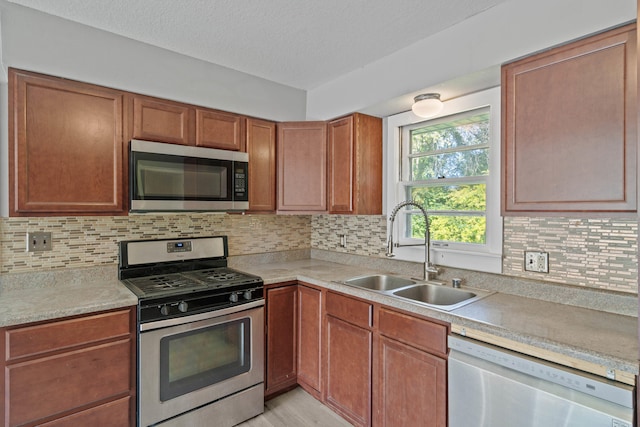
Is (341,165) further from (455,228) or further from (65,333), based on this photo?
(65,333)

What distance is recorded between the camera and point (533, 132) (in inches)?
61.0

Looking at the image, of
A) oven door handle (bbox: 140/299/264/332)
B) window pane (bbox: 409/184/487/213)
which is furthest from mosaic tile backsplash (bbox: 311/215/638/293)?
oven door handle (bbox: 140/299/264/332)

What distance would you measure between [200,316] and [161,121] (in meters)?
1.28

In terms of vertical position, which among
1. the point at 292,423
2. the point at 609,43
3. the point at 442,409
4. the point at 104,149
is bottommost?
the point at 292,423

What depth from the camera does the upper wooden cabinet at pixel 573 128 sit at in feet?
4.28

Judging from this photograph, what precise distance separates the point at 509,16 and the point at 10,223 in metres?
2.97

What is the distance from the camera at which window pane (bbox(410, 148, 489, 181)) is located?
7.09ft

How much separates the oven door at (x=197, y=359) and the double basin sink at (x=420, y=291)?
765 millimetres

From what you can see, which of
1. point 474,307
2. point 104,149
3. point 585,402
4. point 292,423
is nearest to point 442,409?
point 474,307

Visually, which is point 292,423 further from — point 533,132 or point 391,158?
point 533,132

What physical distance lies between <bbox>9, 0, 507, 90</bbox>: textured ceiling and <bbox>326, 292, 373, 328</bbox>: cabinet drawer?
161cm

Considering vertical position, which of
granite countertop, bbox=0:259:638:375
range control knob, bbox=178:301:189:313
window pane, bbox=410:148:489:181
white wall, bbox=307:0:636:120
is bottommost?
range control knob, bbox=178:301:189:313

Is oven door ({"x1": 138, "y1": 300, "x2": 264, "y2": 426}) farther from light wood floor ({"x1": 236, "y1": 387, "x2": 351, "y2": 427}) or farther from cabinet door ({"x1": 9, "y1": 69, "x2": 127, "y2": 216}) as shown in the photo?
cabinet door ({"x1": 9, "y1": 69, "x2": 127, "y2": 216})

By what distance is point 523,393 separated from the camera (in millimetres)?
1290
